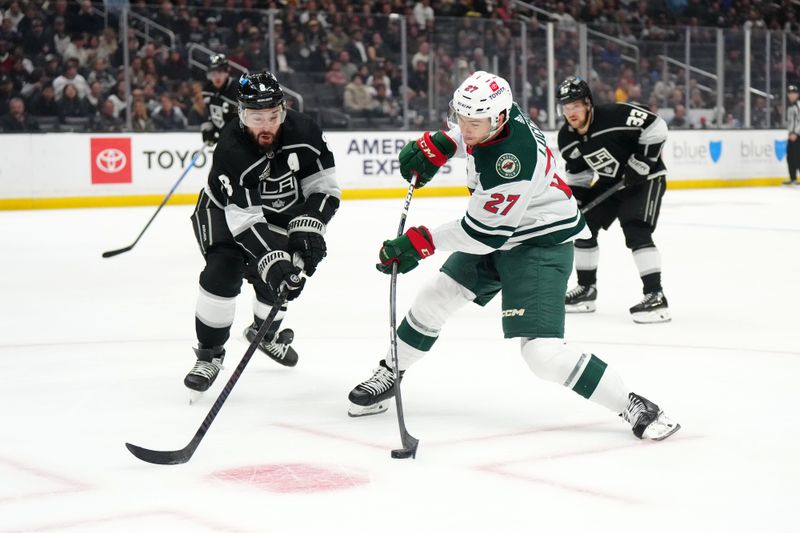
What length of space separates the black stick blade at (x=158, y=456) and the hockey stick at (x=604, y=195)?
10.6ft

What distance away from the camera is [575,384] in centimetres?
319

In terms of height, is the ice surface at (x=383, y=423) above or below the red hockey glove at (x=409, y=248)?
below

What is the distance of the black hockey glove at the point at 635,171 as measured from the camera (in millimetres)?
5574

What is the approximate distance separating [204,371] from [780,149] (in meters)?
14.2

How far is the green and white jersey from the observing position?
3.14 m

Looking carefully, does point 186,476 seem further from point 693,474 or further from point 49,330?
point 49,330

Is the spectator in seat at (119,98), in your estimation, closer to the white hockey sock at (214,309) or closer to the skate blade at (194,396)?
the white hockey sock at (214,309)

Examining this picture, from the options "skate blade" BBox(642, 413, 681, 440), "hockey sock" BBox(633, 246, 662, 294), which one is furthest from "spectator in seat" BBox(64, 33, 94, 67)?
"skate blade" BBox(642, 413, 681, 440)

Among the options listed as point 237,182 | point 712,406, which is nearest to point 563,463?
point 712,406

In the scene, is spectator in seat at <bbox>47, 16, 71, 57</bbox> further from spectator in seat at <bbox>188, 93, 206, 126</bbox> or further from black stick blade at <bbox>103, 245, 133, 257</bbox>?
black stick blade at <bbox>103, 245, 133, 257</bbox>

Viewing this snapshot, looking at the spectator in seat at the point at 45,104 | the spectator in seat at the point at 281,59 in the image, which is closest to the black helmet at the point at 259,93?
the spectator in seat at the point at 45,104

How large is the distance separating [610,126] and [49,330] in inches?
107

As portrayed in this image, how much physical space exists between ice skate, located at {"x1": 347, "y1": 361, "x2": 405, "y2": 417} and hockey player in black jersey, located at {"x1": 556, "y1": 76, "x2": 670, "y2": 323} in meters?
2.19

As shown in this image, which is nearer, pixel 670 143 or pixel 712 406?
pixel 712 406
